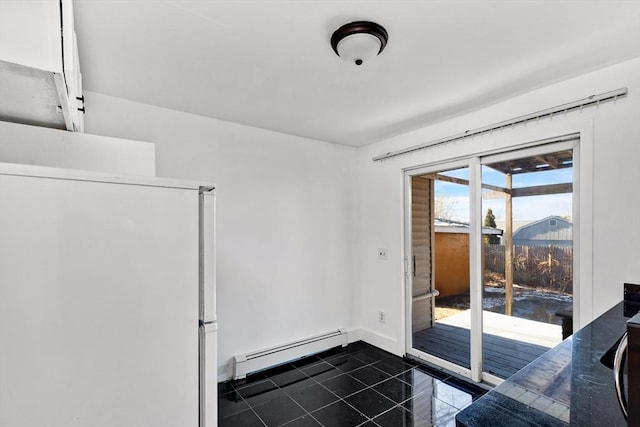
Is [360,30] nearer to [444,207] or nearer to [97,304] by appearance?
[97,304]

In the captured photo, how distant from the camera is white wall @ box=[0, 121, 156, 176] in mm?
1415

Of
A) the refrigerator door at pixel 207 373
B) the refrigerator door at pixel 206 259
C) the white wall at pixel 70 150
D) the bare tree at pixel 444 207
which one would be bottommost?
the refrigerator door at pixel 207 373

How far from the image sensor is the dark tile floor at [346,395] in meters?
2.21

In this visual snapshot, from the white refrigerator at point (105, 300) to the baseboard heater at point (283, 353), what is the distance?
1696mm

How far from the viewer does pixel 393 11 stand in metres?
1.42

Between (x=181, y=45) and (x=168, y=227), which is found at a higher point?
(x=181, y=45)

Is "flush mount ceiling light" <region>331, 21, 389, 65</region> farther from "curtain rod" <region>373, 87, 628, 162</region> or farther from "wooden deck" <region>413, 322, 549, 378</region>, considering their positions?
"wooden deck" <region>413, 322, 549, 378</region>

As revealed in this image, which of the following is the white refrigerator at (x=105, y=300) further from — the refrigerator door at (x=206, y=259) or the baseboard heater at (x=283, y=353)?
the baseboard heater at (x=283, y=353)

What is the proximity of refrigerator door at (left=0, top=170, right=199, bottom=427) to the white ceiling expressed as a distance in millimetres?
949

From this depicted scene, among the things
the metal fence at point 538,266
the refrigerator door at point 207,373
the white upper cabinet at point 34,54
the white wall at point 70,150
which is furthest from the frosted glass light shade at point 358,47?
the metal fence at point 538,266

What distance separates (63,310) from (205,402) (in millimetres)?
590

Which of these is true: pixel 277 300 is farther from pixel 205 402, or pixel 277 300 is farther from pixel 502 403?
pixel 502 403

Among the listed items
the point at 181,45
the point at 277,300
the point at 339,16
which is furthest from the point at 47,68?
the point at 277,300

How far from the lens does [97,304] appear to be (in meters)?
0.98
